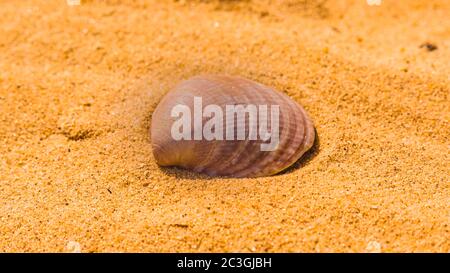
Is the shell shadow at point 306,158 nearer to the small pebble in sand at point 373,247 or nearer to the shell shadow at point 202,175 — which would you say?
the shell shadow at point 202,175

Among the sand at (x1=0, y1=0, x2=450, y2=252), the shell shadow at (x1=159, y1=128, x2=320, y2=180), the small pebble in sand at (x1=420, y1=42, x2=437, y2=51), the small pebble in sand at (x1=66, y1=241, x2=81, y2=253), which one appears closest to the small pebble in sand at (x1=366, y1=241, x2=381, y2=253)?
the sand at (x1=0, y1=0, x2=450, y2=252)

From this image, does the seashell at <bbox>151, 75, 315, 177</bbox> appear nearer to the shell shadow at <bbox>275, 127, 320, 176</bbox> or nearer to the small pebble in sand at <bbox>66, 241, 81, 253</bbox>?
the shell shadow at <bbox>275, 127, 320, 176</bbox>

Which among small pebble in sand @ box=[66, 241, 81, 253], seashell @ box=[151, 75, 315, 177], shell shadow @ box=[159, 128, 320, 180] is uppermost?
seashell @ box=[151, 75, 315, 177]

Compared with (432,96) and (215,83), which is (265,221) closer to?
(215,83)

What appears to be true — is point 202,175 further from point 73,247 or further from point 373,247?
point 373,247
